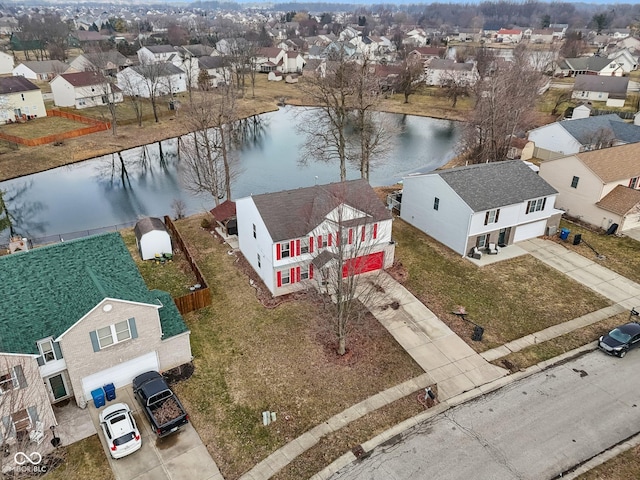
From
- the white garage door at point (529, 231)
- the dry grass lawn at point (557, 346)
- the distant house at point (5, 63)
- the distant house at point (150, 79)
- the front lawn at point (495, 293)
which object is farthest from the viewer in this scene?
the distant house at point (5, 63)

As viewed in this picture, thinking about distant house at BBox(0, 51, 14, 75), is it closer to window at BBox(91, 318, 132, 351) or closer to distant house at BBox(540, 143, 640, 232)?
window at BBox(91, 318, 132, 351)

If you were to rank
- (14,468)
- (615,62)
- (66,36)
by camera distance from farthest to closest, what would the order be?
(66,36) → (615,62) → (14,468)

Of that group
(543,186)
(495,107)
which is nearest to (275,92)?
(495,107)

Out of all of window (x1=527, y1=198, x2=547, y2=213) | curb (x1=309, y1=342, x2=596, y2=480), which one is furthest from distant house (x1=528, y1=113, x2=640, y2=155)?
curb (x1=309, y1=342, x2=596, y2=480)

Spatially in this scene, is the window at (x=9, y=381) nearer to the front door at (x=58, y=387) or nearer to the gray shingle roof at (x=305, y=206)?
the front door at (x=58, y=387)

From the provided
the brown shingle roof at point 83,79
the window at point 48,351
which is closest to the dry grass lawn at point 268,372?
the window at point 48,351

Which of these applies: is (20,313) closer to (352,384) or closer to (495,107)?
(352,384)

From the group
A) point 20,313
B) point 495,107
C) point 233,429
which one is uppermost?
point 495,107
